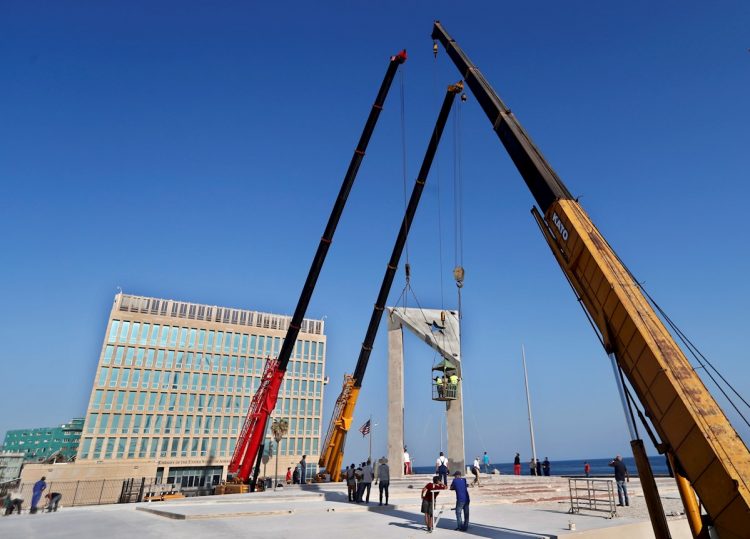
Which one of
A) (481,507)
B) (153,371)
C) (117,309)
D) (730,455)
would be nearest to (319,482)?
(481,507)

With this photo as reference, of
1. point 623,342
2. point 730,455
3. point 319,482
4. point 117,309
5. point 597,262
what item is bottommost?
point 319,482

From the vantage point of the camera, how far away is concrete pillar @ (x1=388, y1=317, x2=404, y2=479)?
27547 mm

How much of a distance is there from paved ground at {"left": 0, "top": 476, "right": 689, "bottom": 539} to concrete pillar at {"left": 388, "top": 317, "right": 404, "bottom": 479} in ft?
25.4

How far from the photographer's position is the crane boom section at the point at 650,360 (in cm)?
662

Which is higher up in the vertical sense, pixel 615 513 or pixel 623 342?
pixel 623 342

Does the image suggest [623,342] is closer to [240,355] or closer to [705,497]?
[705,497]

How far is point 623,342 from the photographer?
28.8 feet

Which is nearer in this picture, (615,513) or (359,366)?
(615,513)

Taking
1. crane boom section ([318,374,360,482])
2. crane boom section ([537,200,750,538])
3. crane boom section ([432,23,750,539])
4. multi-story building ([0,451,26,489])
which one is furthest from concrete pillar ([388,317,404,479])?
multi-story building ([0,451,26,489])

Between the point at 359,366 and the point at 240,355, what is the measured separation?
175 feet

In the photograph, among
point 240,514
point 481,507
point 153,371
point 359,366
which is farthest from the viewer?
point 153,371

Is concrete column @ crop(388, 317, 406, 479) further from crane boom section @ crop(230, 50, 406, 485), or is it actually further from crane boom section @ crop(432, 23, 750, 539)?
crane boom section @ crop(432, 23, 750, 539)

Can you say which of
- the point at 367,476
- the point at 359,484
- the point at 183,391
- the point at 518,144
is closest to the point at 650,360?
the point at 518,144

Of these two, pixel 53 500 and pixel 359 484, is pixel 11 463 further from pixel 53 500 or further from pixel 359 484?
pixel 359 484
